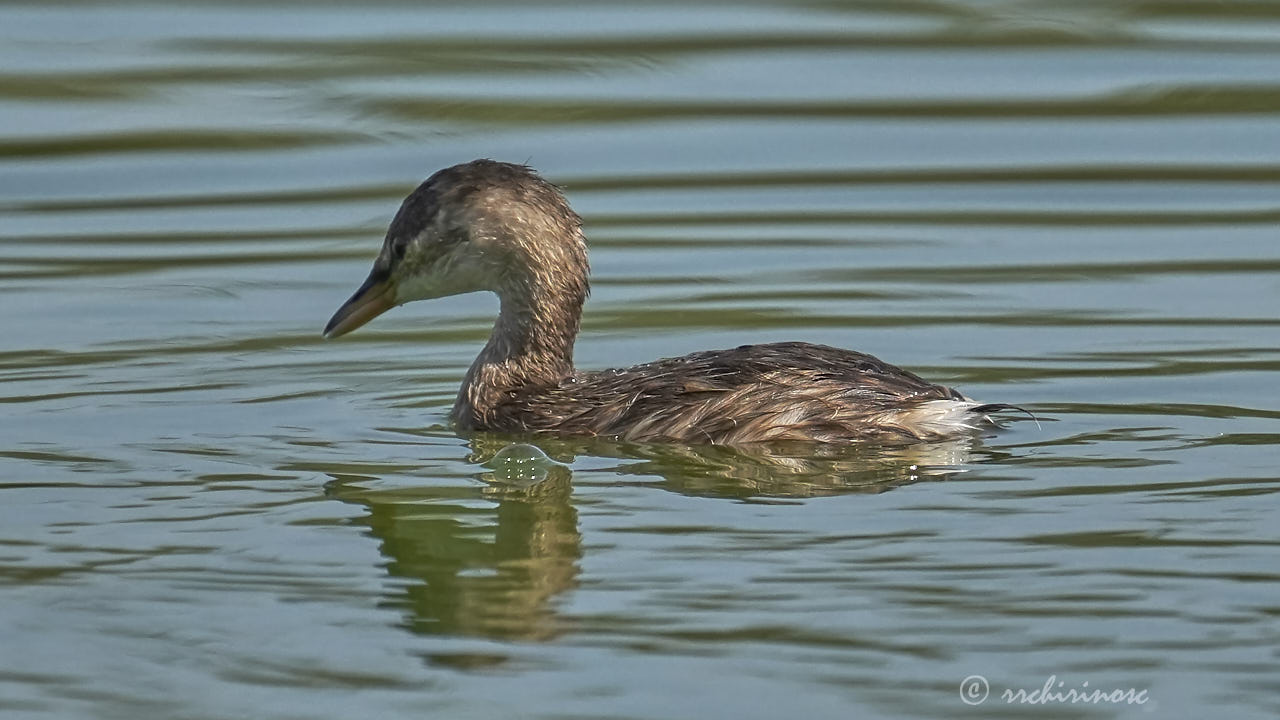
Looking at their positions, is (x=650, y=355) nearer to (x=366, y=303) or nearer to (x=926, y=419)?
(x=366, y=303)

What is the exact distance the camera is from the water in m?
6.63

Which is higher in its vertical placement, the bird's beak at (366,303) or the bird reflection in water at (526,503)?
the bird's beak at (366,303)

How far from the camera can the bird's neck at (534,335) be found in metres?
10.1

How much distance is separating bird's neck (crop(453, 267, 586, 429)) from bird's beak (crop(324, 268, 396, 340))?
1.52 ft

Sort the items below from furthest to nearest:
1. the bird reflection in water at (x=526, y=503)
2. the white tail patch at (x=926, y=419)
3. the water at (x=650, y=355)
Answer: the white tail patch at (x=926, y=419) < the bird reflection in water at (x=526, y=503) < the water at (x=650, y=355)

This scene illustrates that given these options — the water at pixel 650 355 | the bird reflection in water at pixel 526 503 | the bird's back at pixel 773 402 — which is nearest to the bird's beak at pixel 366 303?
the water at pixel 650 355

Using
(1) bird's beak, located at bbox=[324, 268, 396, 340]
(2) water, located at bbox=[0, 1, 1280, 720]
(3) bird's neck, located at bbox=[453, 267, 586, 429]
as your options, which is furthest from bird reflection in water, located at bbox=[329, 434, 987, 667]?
(1) bird's beak, located at bbox=[324, 268, 396, 340]

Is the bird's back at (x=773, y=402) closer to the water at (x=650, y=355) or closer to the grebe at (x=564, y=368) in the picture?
the grebe at (x=564, y=368)

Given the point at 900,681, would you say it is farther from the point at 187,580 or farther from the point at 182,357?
the point at 182,357

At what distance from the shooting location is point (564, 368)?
10.2 m

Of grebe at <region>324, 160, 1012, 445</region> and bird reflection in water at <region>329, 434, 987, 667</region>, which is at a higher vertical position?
grebe at <region>324, 160, 1012, 445</region>

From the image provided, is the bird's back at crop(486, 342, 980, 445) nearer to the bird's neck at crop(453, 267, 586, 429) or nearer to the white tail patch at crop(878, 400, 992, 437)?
the white tail patch at crop(878, 400, 992, 437)

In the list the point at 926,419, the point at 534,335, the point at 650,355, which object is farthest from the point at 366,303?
the point at 926,419

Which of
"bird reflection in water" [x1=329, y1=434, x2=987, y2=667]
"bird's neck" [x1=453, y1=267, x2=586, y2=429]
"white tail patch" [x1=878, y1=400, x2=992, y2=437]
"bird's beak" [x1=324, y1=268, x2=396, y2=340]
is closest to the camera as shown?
"bird reflection in water" [x1=329, y1=434, x2=987, y2=667]
